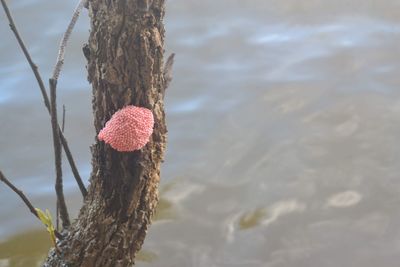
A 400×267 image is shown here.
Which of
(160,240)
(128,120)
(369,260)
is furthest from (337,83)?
(128,120)

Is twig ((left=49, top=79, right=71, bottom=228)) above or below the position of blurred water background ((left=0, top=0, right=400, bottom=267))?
below

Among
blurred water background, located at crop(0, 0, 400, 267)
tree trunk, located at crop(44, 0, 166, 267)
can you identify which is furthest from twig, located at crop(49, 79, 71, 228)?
blurred water background, located at crop(0, 0, 400, 267)

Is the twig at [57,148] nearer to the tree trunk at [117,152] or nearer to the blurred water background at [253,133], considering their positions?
the tree trunk at [117,152]

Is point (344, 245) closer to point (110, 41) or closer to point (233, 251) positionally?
point (233, 251)

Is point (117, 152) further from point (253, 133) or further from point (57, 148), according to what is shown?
point (253, 133)

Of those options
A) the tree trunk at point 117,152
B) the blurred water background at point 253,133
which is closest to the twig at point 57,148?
the tree trunk at point 117,152

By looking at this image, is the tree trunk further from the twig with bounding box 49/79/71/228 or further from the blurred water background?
the blurred water background

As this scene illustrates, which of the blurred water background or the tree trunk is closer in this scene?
the tree trunk
